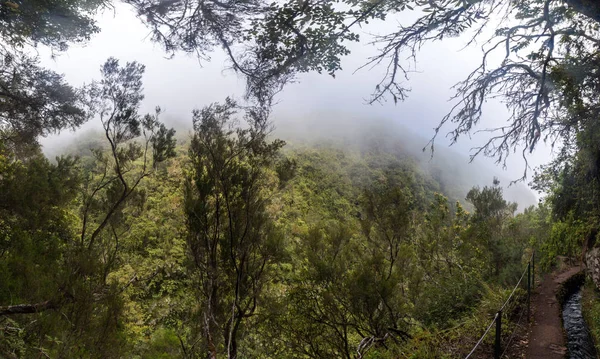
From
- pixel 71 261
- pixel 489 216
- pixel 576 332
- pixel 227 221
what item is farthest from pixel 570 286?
pixel 71 261

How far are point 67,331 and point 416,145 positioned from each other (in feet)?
238

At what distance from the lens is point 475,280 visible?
381 inches

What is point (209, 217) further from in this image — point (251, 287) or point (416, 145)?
point (416, 145)

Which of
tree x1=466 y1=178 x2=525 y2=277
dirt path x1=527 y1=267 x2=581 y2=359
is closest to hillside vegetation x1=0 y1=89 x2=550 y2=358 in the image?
dirt path x1=527 y1=267 x2=581 y2=359

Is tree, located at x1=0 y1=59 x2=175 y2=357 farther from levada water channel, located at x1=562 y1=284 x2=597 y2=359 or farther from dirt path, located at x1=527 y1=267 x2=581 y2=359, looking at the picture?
levada water channel, located at x1=562 y1=284 x2=597 y2=359

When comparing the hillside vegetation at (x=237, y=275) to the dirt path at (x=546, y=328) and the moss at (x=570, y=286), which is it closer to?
the dirt path at (x=546, y=328)

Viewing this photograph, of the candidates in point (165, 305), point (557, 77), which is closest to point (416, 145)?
point (165, 305)

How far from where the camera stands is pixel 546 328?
225 inches

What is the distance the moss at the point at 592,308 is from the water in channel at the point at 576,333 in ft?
0.26

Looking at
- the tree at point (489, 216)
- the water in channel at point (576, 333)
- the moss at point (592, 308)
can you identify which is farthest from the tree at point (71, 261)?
the tree at point (489, 216)

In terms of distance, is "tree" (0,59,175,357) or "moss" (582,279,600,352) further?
"moss" (582,279,600,352)

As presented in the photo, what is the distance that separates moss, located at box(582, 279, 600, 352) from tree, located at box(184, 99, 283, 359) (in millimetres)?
5769

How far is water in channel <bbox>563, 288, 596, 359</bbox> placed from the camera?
4855 mm

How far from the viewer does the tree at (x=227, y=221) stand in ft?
24.0
